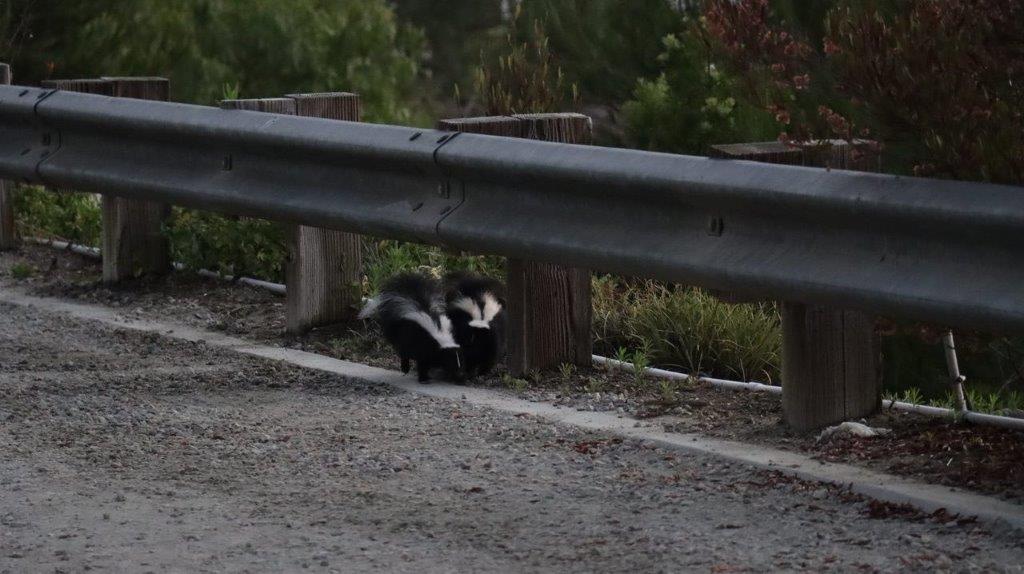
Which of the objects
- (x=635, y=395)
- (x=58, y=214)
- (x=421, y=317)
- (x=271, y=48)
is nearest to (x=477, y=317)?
(x=421, y=317)

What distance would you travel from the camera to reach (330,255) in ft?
25.2

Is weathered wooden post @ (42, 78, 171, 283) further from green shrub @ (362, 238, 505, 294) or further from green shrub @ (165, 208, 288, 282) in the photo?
green shrub @ (362, 238, 505, 294)

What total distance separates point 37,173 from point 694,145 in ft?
17.6

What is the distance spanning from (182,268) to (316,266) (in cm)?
150

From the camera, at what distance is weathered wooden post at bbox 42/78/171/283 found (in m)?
8.79

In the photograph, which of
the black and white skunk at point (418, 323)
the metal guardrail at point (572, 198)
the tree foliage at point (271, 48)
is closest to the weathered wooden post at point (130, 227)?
the metal guardrail at point (572, 198)

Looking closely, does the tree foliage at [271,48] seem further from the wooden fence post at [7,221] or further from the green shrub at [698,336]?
the green shrub at [698,336]

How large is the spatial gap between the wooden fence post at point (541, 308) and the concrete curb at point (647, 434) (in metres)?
0.26

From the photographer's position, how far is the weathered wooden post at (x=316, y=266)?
754 cm

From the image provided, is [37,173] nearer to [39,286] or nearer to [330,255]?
[39,286]

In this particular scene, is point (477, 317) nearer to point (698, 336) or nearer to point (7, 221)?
point (698, 336)

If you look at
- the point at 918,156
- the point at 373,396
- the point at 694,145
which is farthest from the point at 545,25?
the point at 918,156

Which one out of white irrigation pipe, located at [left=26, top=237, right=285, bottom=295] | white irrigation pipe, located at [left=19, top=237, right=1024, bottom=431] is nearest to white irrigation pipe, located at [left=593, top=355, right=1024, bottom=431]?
white irrigation pipe, located at [left=19, top=237, right=1024, bottom=431]

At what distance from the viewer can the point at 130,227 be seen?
884cm
